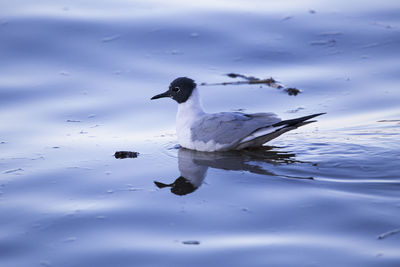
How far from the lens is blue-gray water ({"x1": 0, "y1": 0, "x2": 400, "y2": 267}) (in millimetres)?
6141

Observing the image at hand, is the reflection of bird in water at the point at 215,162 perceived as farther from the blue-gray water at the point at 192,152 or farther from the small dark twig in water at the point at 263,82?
the small dark twig in water at the point at 263,82

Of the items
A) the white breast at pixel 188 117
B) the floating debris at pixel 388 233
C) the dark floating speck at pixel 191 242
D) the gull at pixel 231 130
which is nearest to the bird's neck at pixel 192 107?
the white breast at pixel 188 117

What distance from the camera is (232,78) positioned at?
11.5 meters

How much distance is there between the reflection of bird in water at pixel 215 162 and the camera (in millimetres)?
7670

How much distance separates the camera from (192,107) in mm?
9438

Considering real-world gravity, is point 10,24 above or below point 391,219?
above

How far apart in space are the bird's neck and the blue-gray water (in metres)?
0.41

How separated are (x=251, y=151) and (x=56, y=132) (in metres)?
2.76

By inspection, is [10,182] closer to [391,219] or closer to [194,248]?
[194,248]

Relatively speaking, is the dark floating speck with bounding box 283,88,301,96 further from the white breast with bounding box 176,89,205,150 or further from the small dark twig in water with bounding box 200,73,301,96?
the white breast with bounding box 176,89,205,150

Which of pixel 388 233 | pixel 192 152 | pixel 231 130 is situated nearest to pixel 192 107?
pixel 192 152

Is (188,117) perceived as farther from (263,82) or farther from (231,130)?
(263,82)

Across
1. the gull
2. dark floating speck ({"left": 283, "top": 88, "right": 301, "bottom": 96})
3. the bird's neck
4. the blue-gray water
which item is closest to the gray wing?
the gull

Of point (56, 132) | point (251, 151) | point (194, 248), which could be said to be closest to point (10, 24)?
point (56, 132)
